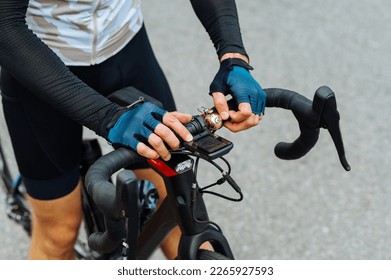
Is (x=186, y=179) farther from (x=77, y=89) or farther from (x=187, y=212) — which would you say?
(x=77, y=89)

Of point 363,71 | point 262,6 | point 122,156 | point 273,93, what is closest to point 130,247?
point 122,156

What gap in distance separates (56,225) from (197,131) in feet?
3.15

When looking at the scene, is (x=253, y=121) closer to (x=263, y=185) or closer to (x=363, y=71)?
(x=263, y=185)

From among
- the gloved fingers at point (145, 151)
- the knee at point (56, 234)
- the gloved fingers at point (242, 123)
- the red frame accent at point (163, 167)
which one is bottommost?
the knee at point (56, 234)

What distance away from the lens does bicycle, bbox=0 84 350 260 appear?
155 cm

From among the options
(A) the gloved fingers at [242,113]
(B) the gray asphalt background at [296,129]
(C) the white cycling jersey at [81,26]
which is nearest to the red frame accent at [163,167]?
(A) the gloved fingers at [242,113]

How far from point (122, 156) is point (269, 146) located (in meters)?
2.35

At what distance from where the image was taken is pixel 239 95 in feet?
6.18

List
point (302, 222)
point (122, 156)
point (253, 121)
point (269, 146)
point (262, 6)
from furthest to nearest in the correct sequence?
point (262, 6), point (269, 146), point (302, 222), point (253, 121), point (122, 156)

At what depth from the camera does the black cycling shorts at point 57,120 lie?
7.25 ft

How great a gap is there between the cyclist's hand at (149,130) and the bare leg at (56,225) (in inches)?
28.8

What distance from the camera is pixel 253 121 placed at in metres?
1.86

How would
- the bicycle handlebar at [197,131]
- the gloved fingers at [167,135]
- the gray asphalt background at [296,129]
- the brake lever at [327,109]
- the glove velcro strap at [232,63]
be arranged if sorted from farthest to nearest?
the gray asphalt background at [296,129]
the glove velcro strap at [232,63]
the brake lever at [327,109]
the gloved fingers at [167,135]
the bicycle handlebar at [197,131]

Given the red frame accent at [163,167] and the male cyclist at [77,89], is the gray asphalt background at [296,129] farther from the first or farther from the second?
the red frame accent at [163,167]
